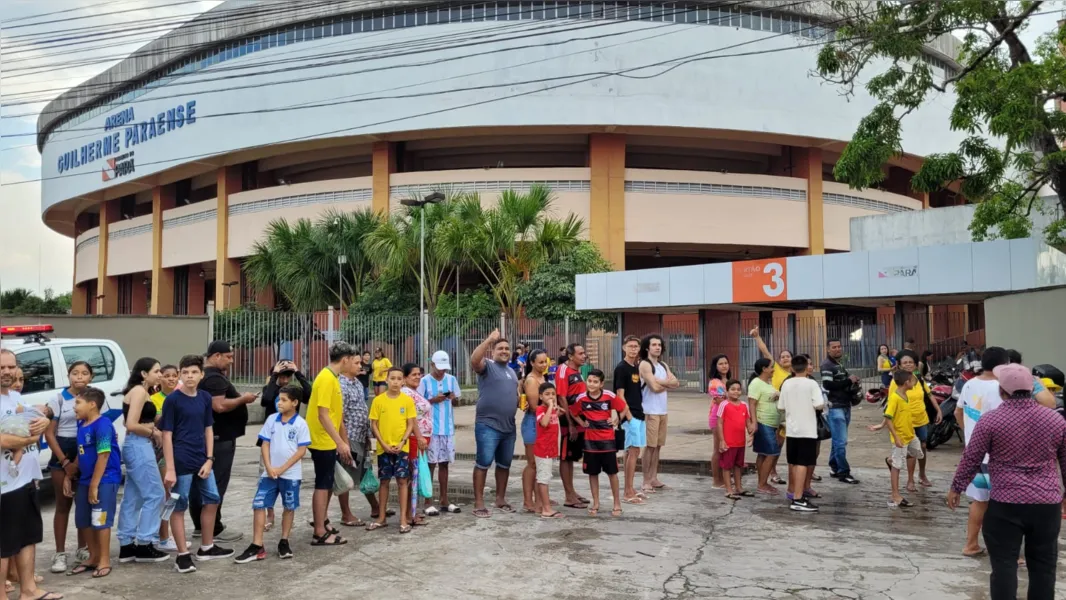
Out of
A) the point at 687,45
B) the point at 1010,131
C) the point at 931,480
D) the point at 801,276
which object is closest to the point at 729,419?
the point at 931,480

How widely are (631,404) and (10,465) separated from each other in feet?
18.9

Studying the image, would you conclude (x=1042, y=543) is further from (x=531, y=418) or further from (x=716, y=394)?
(x=716, y=394)

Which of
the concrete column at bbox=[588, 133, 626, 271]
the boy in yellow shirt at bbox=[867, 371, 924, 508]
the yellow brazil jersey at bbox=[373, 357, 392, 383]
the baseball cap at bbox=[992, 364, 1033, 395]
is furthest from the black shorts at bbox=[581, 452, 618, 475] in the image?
the concrete column at bbox=[588, 133, 626, 271]

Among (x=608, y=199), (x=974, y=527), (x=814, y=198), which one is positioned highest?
(x=814, y=198)

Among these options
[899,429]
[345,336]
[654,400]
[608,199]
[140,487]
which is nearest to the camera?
[140,487]

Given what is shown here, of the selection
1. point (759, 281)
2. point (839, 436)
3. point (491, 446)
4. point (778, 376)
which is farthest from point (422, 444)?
point (759, 281)

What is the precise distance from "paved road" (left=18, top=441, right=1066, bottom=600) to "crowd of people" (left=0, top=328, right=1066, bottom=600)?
265mm

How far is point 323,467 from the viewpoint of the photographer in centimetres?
698

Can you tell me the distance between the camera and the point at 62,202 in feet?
161

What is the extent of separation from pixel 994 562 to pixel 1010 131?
28.1 feet

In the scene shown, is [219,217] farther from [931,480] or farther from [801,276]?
[931,480]

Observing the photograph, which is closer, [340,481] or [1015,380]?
[1015,380]

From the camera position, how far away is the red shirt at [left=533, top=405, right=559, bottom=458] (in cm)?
814

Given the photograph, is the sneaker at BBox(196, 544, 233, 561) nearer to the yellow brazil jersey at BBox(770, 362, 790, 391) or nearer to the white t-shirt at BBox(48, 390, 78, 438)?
the white t-shirt at BBox(48, 390, 78, 438)
